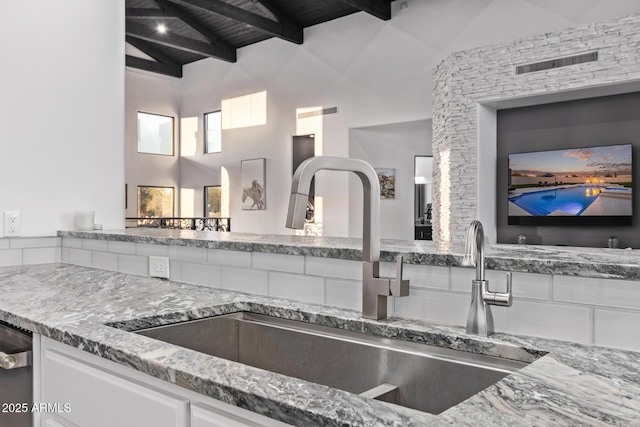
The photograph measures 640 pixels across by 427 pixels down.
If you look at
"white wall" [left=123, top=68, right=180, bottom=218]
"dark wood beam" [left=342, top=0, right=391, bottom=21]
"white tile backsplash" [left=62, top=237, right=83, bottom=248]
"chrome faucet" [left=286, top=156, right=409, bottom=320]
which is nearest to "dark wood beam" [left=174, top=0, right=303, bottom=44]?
"dark wood beam" [left=342, top=0, right=391, bottom=21]

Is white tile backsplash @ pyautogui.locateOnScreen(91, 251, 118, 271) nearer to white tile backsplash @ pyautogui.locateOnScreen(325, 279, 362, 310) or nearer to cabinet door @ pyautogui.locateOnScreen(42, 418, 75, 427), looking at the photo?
cabinet door @ pyautogui.locateOnScreen(42, 418, 75, 427)

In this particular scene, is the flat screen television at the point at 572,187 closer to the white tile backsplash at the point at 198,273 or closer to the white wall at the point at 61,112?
the white wall at the point at 61,112

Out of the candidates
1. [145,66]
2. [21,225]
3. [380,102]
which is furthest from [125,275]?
[145,66]

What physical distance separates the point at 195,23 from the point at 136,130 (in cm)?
257

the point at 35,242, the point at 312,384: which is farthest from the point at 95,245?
the point at 312,384

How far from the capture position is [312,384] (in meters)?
0.76

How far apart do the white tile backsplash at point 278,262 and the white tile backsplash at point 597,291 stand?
26.8 inches

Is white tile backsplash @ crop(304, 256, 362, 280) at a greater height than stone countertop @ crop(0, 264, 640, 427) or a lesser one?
greater

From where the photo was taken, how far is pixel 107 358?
983 millimetres

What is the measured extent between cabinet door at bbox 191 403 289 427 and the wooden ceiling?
6521 mm

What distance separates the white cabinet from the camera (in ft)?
2.64

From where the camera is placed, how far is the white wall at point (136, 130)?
1007cm

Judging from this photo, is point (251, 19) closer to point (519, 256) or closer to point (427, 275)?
point (427, 275)

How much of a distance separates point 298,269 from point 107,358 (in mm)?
585
